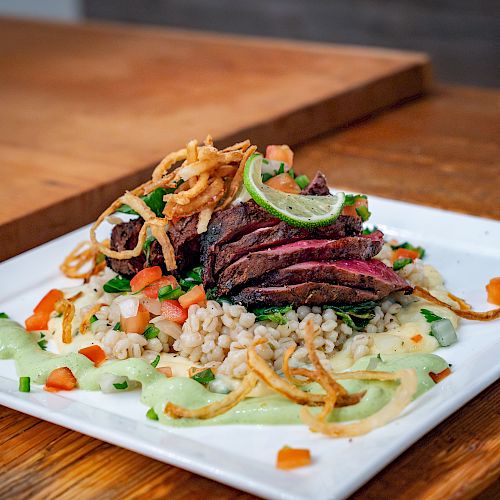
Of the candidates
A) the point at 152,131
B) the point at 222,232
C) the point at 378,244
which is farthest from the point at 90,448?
the point at 152,131

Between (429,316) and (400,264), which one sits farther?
(400,264)

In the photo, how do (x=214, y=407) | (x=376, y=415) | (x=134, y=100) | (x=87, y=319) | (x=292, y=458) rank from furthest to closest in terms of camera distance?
(x=134, y=100) < (x=87, y=319) < (x=214, y=407) < (x=376, y=415) < (x=292, y=458)

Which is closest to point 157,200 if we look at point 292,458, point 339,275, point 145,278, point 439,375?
point 145,278

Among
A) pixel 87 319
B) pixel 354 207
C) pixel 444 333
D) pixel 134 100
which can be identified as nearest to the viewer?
pixel 444 333

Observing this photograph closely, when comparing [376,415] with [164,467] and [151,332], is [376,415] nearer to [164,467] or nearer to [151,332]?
[164,467]

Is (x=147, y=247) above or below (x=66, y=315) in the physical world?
above

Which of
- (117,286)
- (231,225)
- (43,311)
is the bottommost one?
(43,311)

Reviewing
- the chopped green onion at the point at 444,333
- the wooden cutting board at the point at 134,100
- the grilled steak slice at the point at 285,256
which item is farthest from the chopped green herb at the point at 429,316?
the wooden cutting board at the point at 134,100
